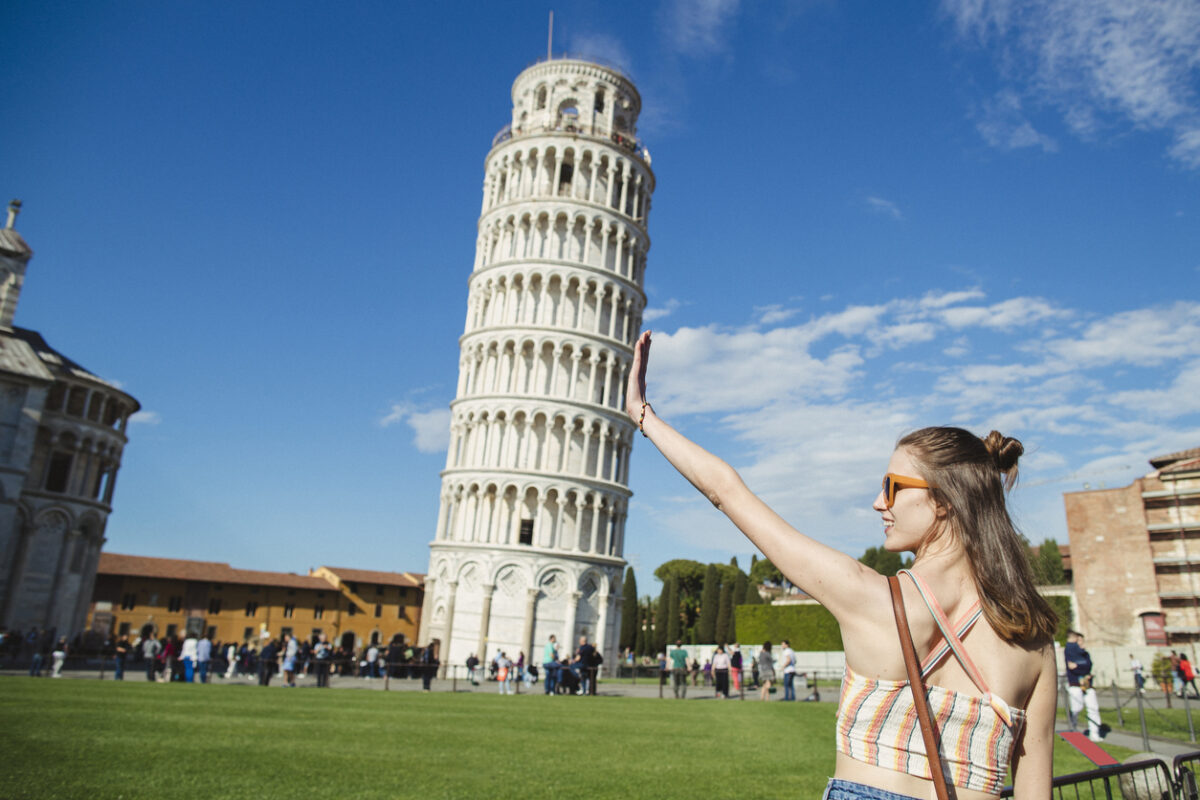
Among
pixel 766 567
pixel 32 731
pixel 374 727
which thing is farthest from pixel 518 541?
pixel 766 567

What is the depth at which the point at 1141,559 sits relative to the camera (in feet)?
136

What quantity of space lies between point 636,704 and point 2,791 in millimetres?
14783

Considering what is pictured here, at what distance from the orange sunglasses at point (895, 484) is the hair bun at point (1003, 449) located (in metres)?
0.24

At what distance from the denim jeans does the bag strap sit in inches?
4.3

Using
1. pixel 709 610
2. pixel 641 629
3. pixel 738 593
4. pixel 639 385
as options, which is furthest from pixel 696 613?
pixel 639 385

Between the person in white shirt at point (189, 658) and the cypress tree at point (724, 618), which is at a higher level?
the cypress tree at point (724, 618)

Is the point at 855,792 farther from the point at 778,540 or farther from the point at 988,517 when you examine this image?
the point at 988,517

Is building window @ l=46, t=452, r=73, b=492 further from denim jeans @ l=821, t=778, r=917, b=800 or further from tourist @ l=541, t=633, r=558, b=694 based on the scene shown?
denim jeans @ l=821, t=778, r=917, b=800

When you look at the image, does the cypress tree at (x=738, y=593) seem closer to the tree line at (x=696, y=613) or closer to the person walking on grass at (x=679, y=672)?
the tree line at (x=696, y=613)

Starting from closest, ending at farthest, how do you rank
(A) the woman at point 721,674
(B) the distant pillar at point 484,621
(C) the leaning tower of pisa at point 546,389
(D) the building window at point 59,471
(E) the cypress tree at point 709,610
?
1. (A) the woman at point 721,674
2. (B) the distant pillar at point 484,621
3. (D) the building window at point 59,471
4. (C) the leaning tower of pisa at point 546,389
5. (E) the cypress tree at point 709,610

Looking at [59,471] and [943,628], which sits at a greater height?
[59,471]

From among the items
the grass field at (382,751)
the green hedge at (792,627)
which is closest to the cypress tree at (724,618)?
the green hedge at (792,627)

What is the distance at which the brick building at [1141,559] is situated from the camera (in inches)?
1582

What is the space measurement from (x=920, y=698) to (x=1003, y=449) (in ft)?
2.68
